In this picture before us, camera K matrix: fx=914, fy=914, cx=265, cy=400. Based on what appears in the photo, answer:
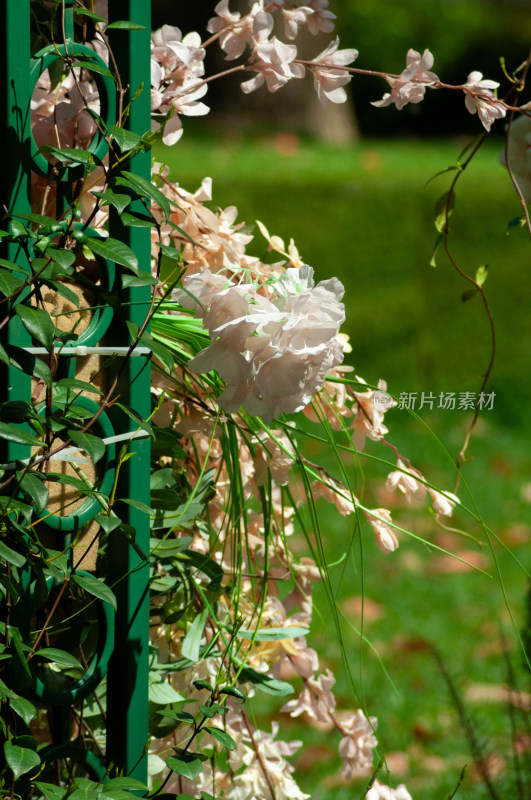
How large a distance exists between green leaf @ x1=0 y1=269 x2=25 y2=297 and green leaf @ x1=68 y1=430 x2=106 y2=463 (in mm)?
120

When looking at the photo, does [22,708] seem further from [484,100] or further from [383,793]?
[484,100]

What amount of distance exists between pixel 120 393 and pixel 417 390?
315 centimetres

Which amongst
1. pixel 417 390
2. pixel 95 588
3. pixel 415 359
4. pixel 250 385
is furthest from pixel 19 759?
pixel 415 359

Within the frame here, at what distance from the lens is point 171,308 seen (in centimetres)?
91

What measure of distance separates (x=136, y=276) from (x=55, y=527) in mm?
230

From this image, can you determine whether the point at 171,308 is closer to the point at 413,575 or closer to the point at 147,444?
the point at 147,444

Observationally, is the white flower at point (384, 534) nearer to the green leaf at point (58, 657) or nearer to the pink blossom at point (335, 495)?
the pink blossom at point (335, 495)

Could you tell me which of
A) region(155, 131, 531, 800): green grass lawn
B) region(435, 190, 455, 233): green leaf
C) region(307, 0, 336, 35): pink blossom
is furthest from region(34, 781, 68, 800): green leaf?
region(155, 131, 531, 800): green grass lawn

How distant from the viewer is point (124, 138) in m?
0.75

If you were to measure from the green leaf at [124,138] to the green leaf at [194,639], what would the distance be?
47cm

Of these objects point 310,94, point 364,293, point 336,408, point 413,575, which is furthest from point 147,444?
point 310,94

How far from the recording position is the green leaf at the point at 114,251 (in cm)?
75

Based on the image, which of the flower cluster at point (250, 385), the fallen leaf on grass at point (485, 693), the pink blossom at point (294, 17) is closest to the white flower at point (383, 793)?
the flower cluster at point (250, 385)

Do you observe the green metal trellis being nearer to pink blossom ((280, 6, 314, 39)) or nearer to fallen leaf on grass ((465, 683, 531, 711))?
pink blossom ((280, 6, 314, 39))
